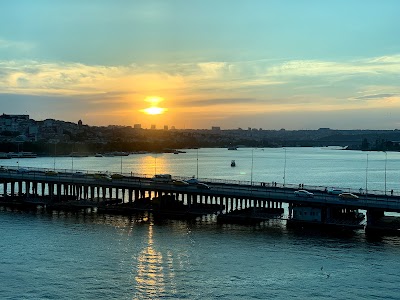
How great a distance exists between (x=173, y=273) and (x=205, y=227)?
14995 mm

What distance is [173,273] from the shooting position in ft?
121

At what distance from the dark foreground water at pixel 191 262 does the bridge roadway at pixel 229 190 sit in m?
3.00

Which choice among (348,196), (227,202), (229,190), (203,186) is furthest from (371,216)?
(203,186)

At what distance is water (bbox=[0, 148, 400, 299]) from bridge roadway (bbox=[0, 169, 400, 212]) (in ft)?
8.62

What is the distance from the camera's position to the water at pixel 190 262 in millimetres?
33656

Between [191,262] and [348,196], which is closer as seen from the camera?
[191,262]

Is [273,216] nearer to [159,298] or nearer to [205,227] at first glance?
[205,227]

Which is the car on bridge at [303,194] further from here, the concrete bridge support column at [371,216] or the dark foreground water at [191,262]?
the concrete bridge support column at [371,216]

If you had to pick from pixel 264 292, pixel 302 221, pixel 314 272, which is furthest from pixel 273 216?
→ pixel 264 292

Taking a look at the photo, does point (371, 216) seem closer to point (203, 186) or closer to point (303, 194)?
point (303, 194)

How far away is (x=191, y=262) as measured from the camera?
1553 inches

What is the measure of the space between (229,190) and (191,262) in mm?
18867

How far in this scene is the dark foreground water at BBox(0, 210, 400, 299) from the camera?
33656 millimetres

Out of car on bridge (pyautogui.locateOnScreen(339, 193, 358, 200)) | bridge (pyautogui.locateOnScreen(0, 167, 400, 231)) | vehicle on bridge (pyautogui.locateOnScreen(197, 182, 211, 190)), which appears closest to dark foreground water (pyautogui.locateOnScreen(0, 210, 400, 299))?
bridge (pyautogui.locateOnScreen(0, 167, 400, 231))
